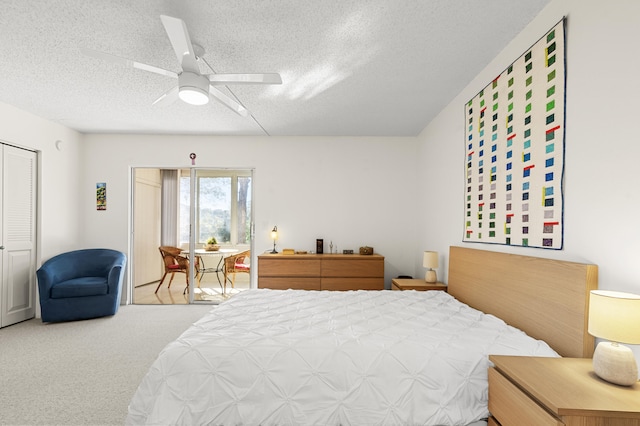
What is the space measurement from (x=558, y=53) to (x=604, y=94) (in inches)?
18.6

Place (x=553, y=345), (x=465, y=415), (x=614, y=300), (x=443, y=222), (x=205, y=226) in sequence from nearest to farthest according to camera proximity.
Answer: (x=614, y=300) → (x=465, y=415) → (x=553, y=345) → (x=443, y=222) → (x=205, y=226)

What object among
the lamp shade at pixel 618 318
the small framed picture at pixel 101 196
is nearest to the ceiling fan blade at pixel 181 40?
the lamp shade at pixel 618 318

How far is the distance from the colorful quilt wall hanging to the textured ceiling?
32 cm

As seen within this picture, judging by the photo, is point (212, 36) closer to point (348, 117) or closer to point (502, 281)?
point (348, 117)

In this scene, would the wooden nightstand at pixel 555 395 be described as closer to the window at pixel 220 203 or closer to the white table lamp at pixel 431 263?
the white table lamp at pixel 431 263

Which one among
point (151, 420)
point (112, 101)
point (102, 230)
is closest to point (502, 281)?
point (151, 420)

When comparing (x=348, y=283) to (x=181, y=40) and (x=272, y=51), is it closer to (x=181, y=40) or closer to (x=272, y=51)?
(x=272, y=51)

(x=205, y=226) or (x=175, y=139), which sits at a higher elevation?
(x=175, y=139)

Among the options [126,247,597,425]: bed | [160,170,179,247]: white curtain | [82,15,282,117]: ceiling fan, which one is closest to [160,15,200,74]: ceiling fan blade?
[82,15,282,117]: ceiling fan

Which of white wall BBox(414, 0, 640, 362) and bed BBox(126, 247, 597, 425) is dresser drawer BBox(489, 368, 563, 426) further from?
white wall BBox(414, 0, 640, 362)

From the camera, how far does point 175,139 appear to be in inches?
204

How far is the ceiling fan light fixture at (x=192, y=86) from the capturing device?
2361 mm

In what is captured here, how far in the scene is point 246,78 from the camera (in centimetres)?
240

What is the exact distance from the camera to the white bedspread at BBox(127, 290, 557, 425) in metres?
1.65
